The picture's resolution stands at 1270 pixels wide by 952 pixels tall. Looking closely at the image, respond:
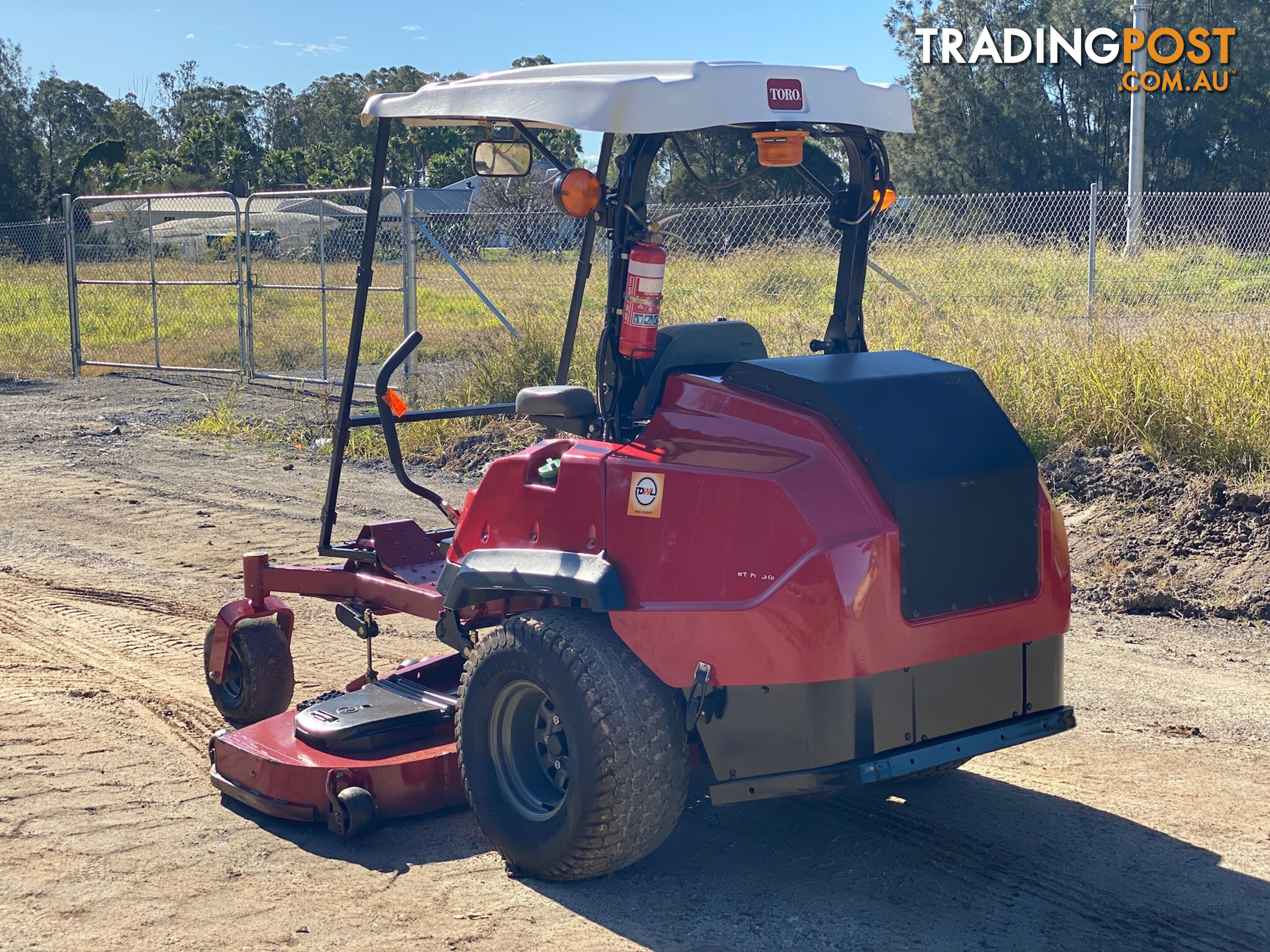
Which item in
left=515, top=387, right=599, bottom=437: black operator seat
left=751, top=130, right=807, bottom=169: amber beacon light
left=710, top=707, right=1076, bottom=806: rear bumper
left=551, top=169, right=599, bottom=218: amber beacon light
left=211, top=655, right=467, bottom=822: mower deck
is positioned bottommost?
left=211, top=655, right=467, bottom=822: mower deck

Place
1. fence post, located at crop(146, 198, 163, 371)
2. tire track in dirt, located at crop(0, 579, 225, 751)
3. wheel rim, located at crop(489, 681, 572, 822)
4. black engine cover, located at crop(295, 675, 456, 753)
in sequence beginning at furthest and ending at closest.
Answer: fence post, located at crop(146, 198, 163, 371), tire track in dirt, located at crop(0, 579, 225, 751), black engine cover, located at crop(295, 675, 456, 753), wheel rim, located at crop(489, 681, 572, 822)

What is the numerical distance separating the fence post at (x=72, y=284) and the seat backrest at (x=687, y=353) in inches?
596

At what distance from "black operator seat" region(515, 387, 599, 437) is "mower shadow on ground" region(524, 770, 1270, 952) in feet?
4.25

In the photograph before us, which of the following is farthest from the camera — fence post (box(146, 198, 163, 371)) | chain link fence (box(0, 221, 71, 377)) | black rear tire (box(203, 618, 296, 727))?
chain link fence (box(0, 221, 71, 377))

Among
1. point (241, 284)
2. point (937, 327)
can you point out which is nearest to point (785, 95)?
point (937, 327)

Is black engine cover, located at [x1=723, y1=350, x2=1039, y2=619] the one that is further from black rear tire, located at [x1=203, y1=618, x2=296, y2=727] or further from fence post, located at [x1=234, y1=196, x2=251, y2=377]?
fence post, located at [x1=234, y1=196, x2=251, y2=377]

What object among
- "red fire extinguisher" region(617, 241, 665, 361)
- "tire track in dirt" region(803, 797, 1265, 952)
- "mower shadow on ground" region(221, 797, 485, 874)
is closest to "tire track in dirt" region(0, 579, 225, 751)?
"mower shadow on ground" region(221, 797, 485, 874)

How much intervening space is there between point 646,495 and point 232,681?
2370 millimetres

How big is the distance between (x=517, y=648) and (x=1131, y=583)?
4.28 meters

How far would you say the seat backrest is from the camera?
3953mm

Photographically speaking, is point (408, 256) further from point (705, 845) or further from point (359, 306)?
point (705, 845)

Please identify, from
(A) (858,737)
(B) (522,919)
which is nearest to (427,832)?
(B) (522,919)

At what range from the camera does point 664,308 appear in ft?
40.4

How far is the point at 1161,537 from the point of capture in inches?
284
